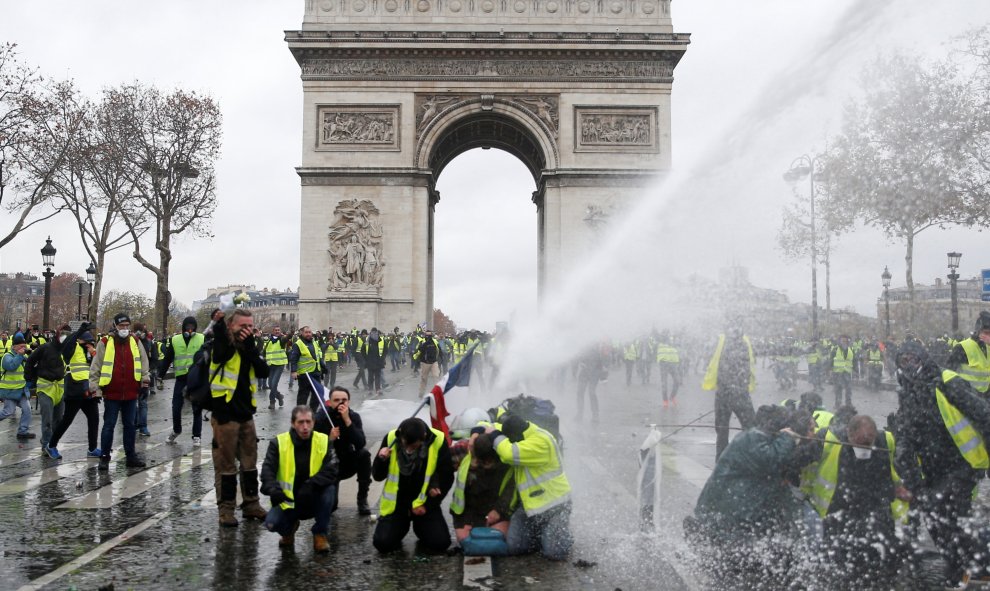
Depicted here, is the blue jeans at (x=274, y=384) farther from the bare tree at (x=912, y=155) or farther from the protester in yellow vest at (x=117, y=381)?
the bare tree at (x=912, y=155)

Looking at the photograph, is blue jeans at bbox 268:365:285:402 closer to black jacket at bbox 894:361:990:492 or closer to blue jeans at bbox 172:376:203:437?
blue jeans at bbox 172:376:203:437

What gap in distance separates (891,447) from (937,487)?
1.27 ft

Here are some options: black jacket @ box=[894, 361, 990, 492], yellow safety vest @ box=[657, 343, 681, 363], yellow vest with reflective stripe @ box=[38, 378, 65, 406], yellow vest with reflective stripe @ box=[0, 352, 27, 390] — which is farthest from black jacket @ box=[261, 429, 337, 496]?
yellow safety vest @ box=[657, 343, 681, 363]

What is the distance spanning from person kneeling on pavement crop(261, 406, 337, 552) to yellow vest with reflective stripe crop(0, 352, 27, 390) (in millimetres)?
8859

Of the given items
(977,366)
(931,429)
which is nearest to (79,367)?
(931,429)

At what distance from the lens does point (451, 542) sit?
20.6 feet

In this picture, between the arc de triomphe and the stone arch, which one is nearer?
the arc de triomphe

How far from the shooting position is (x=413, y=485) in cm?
616

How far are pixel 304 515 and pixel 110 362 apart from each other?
4.81m

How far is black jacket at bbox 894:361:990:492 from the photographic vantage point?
5312 millimetres

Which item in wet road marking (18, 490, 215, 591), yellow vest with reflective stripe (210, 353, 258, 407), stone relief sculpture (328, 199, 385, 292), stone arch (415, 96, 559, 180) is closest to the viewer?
wet road marking (18, 490, 215, 591)

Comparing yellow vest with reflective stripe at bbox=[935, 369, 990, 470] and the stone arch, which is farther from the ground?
the stone arch

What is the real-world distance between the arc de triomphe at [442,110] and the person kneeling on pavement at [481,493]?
2642 cm

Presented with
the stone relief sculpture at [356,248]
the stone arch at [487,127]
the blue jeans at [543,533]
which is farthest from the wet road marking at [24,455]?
the stone arch at [487,127]
